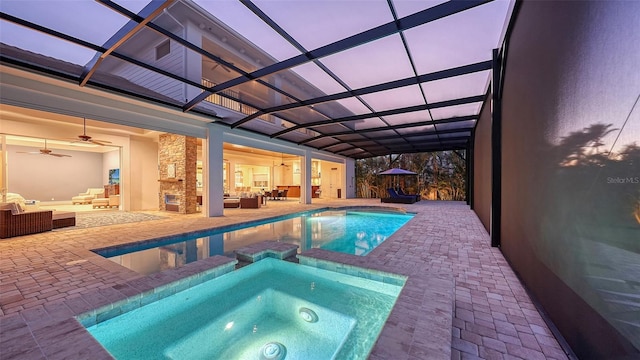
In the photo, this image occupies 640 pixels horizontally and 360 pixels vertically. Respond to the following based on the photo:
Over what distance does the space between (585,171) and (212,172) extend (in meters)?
8.50

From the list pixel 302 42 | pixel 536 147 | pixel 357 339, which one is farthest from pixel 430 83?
pixel 357 339

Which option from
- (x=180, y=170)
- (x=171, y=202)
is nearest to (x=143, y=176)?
(x=171, y=202)

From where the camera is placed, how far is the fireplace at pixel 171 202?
9.31 metres

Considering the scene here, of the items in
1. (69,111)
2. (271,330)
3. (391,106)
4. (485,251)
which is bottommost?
(271,330)

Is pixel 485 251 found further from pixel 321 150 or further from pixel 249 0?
pixel 321 150

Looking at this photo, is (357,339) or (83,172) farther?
(83,172)

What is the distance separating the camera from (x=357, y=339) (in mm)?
2291

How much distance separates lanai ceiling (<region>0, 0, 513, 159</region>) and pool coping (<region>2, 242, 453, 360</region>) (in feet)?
11.1

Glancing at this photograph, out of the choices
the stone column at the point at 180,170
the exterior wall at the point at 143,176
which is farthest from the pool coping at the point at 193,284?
the exterior wall at the point at 143,176

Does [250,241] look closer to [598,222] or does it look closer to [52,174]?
[598,222]

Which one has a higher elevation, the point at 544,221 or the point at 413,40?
the point at 413,40

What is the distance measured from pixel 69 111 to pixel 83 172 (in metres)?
12.7

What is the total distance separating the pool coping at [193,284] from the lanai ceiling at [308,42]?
3380mm

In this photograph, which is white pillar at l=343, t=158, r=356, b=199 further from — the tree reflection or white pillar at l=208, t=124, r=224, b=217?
the tree reflection
